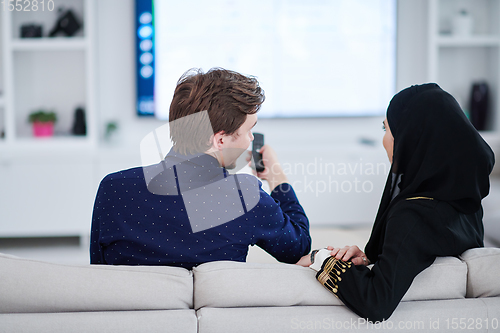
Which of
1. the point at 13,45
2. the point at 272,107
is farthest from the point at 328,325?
the point at 13,45

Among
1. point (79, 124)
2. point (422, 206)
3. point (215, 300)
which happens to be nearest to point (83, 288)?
point (215, 300)

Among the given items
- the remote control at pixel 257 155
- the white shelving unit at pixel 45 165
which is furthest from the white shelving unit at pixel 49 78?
the remote control at pixel 257 155

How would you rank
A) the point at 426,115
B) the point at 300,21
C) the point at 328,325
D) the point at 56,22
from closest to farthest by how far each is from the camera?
the point at 328,325, the point at 426,115, the point at 56,22, the point at 300,21

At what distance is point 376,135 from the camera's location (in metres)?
3.66

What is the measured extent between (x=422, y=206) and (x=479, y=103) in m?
2.98

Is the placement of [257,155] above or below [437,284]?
above

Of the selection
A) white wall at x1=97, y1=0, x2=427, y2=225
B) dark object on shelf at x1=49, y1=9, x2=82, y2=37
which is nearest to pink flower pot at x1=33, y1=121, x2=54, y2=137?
white wall at x1=97, y1=0, x2=427, y2=225

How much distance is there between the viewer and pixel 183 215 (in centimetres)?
101

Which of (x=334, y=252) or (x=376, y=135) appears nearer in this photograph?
(x=334, y=252)

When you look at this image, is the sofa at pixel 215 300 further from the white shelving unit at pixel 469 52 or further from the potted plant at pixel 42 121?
the white shelving unit at pixel 469 52

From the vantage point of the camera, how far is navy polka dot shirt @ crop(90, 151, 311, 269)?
1015mm

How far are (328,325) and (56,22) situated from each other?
10.3 feet

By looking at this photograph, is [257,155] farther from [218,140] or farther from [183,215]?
[183,215]

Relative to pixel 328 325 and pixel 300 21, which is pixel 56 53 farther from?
pixel 328 325
